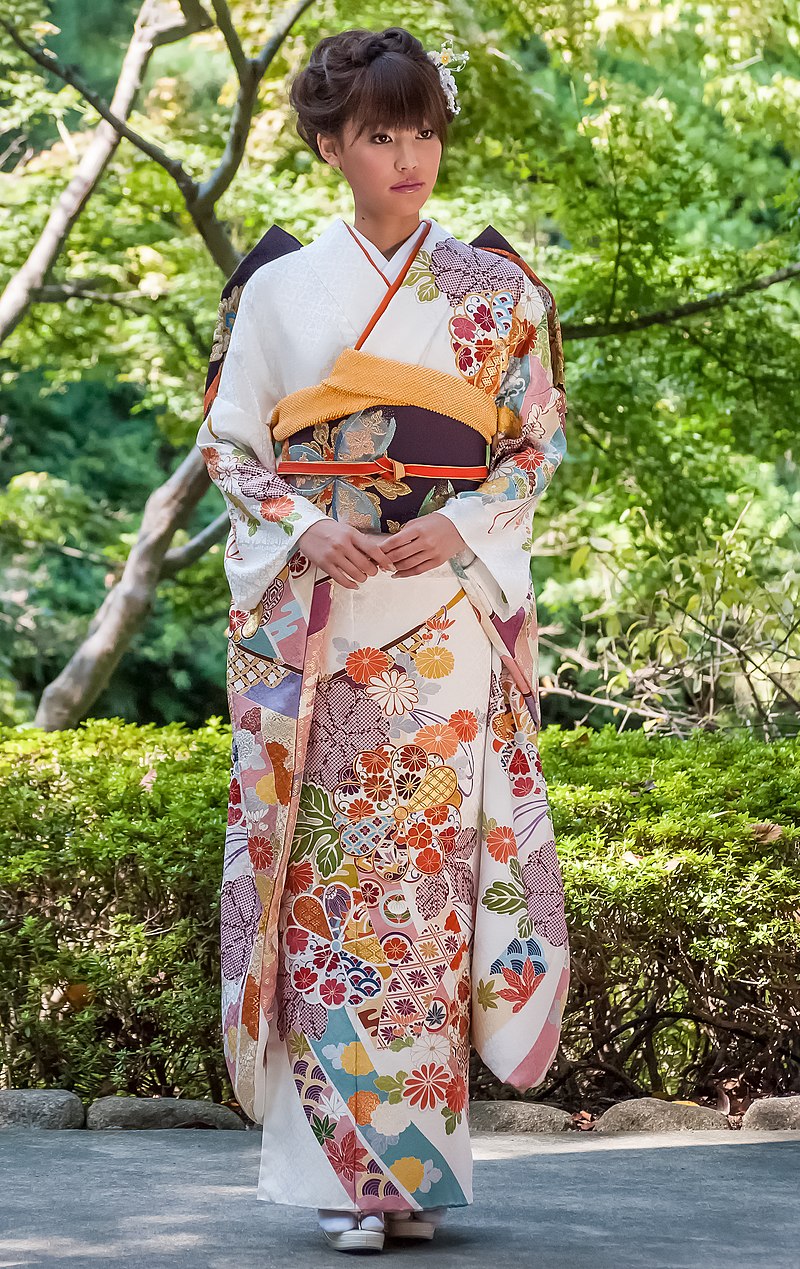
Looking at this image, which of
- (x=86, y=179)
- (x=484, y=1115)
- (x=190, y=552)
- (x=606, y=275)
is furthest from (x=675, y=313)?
(x=484, y=1115)

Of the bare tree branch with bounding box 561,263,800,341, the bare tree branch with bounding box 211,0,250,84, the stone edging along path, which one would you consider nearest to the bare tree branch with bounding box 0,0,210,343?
the bare tree branch with bounding box 211,0,250,84

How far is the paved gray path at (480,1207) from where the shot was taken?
2.09 meters

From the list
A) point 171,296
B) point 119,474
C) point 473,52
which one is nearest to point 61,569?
point 119,474

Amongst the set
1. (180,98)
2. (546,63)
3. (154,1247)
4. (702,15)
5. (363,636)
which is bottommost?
(154,1247)

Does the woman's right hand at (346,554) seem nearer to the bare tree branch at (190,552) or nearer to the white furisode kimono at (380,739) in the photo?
the white furisode kimono at (380,739)

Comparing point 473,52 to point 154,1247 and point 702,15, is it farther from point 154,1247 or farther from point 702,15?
point 154,1247

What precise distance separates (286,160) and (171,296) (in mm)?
984

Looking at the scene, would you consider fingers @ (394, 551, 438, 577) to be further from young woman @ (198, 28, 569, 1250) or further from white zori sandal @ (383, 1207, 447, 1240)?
white zori sandal @ (383, 1207, 447, 1240)

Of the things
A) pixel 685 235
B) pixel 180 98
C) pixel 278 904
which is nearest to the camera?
pixel 278 904

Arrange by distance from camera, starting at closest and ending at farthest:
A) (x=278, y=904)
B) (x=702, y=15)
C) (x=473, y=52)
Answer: (x=278, y=904)
(x=473, y=52)
(x=702, y=15)

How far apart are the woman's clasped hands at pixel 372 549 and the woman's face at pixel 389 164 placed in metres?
0.53

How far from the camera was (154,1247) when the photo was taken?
7.00 feet

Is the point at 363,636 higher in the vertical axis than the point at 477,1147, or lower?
higher

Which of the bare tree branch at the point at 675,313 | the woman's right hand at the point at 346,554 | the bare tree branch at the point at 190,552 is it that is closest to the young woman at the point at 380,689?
the woman's right hand at the point at 346,554
